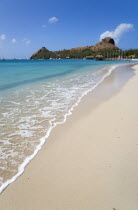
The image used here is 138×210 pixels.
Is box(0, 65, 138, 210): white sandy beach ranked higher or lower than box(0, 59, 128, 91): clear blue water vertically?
lower

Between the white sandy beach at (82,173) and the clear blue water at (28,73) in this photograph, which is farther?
the clear blue water at (28,73)

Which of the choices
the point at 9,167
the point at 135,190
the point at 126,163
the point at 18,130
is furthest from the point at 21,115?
the point at 135,190

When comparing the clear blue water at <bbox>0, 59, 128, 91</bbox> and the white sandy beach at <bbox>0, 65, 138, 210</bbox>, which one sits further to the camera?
the clear blue water at <bbox>0, 59, 128, 91</bbox>

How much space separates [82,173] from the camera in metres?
2.96

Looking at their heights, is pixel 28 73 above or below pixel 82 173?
above

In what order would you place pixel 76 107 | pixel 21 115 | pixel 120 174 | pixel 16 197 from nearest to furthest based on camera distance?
1. pixel 16 197
2. pixel 120 174
3. pixel 21 115
4. pixel 76 107

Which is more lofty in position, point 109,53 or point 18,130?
point 109,53

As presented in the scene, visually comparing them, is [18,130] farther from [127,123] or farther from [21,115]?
[127,123]

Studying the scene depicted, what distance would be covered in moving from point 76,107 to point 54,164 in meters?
4.02

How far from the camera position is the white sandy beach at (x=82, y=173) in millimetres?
2396

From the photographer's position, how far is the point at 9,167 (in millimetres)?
3180

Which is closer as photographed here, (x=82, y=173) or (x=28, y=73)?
(x=82, y=173)

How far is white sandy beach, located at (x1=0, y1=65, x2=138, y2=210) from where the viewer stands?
7.86 feet

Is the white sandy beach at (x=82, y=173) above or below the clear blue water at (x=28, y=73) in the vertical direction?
below
